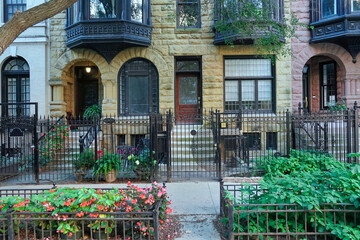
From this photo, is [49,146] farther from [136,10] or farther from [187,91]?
[136,10]

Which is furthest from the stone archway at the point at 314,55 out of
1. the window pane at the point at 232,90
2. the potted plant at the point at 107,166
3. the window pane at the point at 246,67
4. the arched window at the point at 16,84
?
the arched window at the point at 16,84

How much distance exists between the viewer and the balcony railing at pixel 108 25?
10055 millimetres

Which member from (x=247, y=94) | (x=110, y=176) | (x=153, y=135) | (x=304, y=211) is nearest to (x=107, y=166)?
(x=110, y=176)

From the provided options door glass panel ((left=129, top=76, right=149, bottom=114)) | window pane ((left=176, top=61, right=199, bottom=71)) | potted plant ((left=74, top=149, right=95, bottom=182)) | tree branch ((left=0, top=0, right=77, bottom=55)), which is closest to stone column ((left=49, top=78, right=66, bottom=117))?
door glass panel ((left=129, top=76, right=149, bottom=114))

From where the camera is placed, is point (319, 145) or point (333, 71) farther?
point (333, 71)

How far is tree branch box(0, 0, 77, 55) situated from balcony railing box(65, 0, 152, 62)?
5430 millimetres

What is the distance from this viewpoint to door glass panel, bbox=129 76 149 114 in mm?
11312

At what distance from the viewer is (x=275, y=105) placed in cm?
1091

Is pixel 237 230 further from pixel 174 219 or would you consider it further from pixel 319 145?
pixel 319 145

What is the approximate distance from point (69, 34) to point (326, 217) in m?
10.9

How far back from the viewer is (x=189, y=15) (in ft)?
36.6

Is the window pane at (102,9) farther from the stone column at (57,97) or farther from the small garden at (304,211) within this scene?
the small garden at (304,211)

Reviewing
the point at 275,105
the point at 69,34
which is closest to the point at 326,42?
the point at 275,105

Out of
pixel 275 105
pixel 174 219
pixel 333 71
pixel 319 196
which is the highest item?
pixel 333 71
